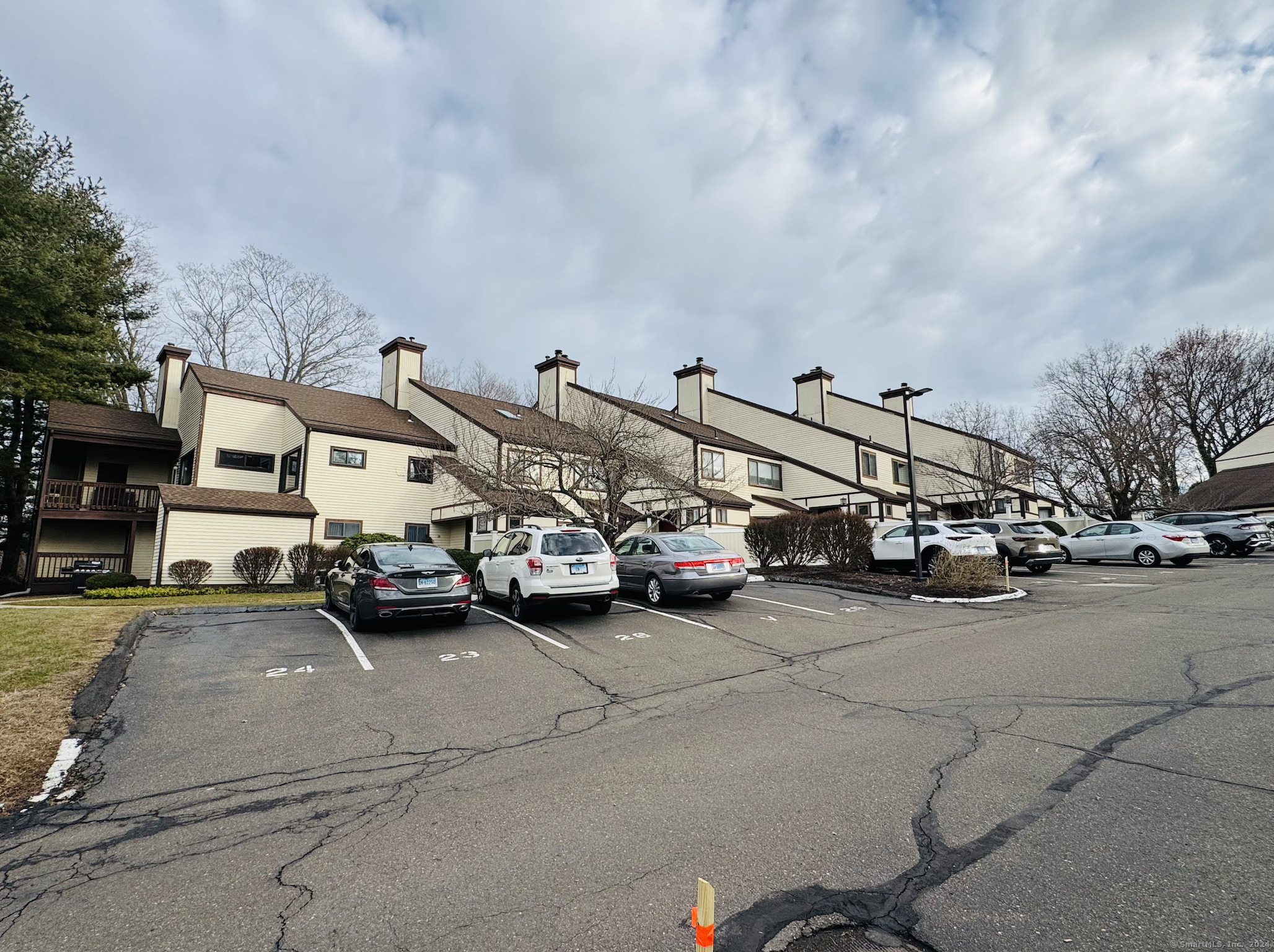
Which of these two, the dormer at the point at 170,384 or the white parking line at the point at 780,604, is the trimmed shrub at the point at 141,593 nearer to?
the dormer at the point at 170,384

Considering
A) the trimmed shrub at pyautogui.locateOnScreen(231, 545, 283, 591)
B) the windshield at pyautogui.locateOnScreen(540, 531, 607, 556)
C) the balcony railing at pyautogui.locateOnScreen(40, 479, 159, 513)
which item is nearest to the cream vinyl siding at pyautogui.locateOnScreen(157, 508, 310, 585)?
the trimmed shrub at pyautogui.locateOnScreen(231, 545, 283, 591)

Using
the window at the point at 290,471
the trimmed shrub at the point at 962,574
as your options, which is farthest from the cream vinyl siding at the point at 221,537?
the trimmed shrub at the point at 962,574

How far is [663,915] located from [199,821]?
10.7 feet

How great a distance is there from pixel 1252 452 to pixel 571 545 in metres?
45.7

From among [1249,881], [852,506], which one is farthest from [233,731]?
[852,506]

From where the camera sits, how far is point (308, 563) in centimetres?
2131

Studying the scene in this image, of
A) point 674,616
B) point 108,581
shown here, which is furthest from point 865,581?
point 108,581

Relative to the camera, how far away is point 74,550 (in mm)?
24125

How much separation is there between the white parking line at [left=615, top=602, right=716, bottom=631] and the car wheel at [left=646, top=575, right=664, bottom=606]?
10.9 inches

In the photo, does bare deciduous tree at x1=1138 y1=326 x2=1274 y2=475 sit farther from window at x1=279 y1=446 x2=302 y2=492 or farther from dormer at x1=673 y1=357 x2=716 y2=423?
window at x1=279 y1=446 x2=302 y2=492

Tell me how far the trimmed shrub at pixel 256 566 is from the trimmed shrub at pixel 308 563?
0.60 meters

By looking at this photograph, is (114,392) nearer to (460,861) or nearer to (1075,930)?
(460,861)

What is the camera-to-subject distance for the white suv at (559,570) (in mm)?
11672

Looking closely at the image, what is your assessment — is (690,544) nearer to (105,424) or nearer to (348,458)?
(348,458)
